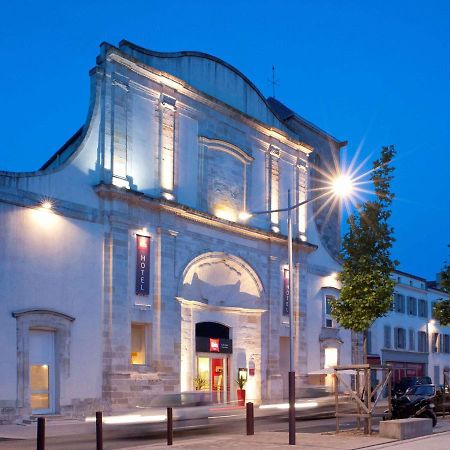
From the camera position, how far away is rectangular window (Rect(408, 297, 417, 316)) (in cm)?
5976

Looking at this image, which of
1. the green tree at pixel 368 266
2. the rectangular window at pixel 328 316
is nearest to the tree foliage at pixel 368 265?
the green tree at pixel 368 266

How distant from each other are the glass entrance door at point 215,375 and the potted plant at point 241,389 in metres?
0.59

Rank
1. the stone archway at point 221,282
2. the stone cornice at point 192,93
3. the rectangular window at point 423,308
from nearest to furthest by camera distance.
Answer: the stone cornice at point 192,93
the stone archway at point 221,282
the rectangular window at point 423,308

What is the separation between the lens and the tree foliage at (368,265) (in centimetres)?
2931

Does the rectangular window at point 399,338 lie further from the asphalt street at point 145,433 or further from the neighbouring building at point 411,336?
the asphalt street at point 145,433

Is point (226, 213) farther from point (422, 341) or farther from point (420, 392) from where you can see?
point (422, 341)

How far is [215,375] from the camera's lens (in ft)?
124

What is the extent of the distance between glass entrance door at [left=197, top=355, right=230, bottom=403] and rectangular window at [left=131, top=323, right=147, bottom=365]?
4.71m

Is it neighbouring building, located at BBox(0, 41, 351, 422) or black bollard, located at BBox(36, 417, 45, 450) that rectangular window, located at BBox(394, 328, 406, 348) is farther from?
black bollard, located at BBox(36, 417, 45, 450)

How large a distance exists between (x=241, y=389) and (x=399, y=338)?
945 inches

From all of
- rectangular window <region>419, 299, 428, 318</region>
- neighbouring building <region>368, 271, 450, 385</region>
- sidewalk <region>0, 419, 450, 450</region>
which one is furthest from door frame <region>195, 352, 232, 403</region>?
rectangular window <region>419, 299, 428, 318</region>

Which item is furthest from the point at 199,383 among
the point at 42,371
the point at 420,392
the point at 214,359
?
the point at 420,392

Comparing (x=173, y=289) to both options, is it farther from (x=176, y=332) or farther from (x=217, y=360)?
(x=217, y=360)

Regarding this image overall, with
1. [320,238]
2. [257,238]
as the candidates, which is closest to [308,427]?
[257,238]
